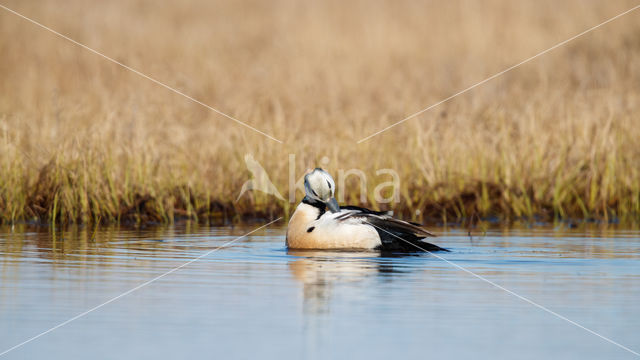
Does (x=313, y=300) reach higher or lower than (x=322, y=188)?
lower

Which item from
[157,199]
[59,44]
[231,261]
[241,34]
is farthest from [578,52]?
[231,261]

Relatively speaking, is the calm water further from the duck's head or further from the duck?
the duck's head

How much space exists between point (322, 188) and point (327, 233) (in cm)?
43

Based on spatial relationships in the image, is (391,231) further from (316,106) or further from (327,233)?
(316,106)

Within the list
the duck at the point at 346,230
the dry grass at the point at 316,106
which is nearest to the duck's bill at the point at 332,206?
the duck at the point at 346,230

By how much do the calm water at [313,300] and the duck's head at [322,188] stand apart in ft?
1.80

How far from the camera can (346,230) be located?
9320mm

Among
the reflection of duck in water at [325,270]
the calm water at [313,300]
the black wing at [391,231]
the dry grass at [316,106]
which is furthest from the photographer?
the dry grass at [316,106]

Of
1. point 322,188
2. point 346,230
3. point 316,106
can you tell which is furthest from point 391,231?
point 316,106

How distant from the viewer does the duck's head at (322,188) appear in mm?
9578

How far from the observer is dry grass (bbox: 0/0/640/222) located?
12117 millimetres

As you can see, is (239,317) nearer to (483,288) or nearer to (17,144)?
(483,288)
